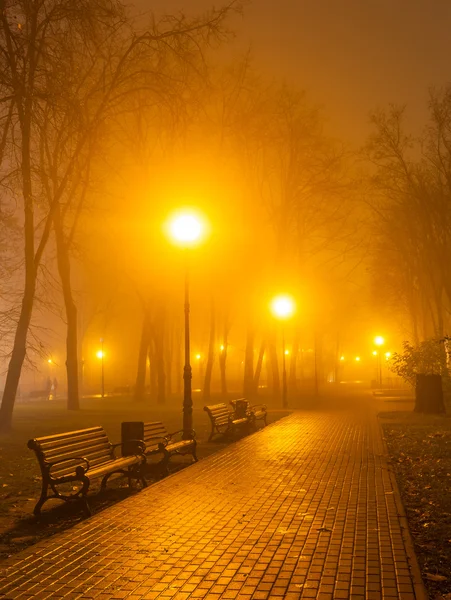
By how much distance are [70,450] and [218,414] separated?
941cm

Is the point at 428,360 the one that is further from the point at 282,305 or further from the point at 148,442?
the point at 148,442

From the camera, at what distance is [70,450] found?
389 inches

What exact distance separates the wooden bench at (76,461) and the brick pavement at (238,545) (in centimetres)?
49

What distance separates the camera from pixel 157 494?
10375 millimetres

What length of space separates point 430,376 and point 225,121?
14.7m

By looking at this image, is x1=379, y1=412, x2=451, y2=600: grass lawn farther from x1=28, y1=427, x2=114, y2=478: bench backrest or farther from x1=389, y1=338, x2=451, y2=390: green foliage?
x1=389, y1=338, x2=451, y2=390: green foliage

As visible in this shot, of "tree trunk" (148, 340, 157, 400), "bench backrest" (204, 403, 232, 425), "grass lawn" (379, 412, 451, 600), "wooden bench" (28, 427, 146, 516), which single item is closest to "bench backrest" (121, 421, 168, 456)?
"wooden bench" (28, 427, 146, 516)

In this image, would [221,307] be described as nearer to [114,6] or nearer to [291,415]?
[291,415]

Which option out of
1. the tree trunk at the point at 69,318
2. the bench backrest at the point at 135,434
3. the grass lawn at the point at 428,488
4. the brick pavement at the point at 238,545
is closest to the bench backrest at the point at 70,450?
the bench backrest at the point at 135,434

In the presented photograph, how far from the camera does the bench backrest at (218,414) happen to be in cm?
1808

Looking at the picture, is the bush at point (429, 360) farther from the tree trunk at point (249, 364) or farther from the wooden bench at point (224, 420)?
the wooden bench at point (224, 420)

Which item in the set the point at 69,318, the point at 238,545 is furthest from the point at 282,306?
the point at 238,545

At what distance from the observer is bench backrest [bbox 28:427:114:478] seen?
9.04 m

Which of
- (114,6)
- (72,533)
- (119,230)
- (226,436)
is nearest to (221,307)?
(119,230)
